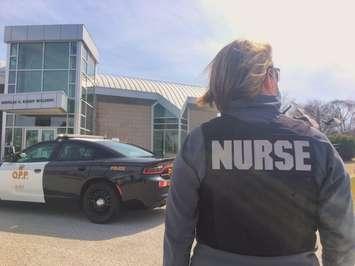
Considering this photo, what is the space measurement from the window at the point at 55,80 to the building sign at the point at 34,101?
78.1 inches

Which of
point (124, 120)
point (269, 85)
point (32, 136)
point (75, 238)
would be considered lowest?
point (75, 238)

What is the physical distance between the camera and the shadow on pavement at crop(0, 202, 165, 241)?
7137 mm

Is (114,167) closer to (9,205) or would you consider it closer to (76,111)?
(9,205)

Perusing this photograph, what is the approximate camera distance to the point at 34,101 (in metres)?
24.1

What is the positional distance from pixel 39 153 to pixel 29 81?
18881 millimetres

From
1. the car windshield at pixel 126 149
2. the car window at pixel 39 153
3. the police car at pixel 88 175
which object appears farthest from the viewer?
the car window at pixel 39 153

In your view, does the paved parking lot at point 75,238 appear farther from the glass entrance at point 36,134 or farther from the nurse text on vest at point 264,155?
the glass entrance at point 36,134

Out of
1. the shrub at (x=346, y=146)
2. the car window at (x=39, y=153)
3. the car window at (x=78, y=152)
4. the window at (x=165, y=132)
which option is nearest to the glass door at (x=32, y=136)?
the window at (x=165, y=132)

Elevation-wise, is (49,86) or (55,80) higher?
(55,80)

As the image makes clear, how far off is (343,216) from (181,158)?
0.76 m

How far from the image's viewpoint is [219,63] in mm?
2172

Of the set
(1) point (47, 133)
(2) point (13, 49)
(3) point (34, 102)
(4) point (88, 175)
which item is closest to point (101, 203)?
(4) point (88, 175)

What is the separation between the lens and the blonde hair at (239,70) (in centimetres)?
210

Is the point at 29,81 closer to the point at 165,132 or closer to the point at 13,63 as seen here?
the point at 13,63
